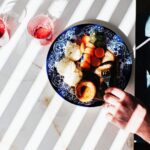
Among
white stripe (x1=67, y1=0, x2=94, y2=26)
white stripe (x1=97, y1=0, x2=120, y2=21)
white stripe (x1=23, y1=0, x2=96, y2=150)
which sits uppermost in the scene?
white stripe (x1=97, y1=0, x2=120, y2=21)

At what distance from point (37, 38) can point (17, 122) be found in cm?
26

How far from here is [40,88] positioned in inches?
43.9

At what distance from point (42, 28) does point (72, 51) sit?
114 mm

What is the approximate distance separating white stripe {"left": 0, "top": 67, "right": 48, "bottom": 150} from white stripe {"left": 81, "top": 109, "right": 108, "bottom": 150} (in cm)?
19

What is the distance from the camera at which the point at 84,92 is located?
3.57 feet

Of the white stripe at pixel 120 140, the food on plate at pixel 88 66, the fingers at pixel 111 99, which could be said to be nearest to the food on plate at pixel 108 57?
the food on plate at pixel 88 66

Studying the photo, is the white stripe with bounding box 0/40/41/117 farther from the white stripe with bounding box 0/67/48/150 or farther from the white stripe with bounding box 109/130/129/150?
the white stripe with bounding box 109/130/129/150

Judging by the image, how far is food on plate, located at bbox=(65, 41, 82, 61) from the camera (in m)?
1.09

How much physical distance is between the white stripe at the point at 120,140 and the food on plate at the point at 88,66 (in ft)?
0.44

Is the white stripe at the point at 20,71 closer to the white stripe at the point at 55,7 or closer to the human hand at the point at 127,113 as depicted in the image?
the white stripe at the point at 55,7

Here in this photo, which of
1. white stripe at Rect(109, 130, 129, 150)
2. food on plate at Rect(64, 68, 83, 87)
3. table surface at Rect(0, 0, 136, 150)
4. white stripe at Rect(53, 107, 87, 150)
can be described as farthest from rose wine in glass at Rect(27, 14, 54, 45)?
white stripe at Rect(109, 130, 129, 150)

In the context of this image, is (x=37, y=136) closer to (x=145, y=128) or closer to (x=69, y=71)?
(x=69, y=71)

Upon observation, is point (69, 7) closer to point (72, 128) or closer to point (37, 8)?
point (37, 8)

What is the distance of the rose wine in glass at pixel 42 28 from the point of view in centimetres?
110
